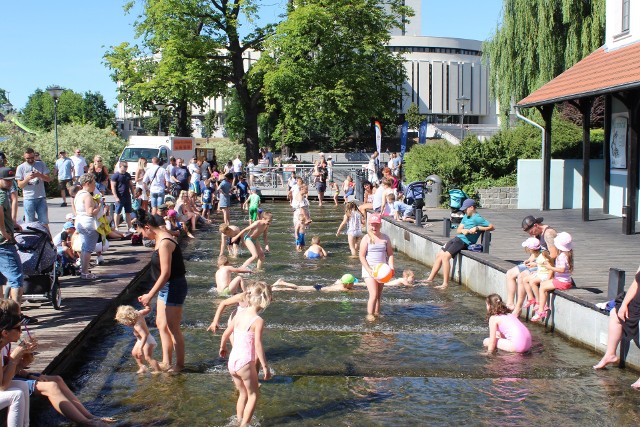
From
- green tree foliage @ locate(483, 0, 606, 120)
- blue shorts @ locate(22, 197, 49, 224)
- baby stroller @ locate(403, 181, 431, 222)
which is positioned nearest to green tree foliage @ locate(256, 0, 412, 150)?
green tree foliage @ locate(483, 0, 606, 120)

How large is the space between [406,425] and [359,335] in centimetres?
335

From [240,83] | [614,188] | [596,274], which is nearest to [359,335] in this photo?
[596,274]

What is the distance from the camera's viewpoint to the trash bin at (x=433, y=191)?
25625 mm

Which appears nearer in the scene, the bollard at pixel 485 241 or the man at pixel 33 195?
the bollard at pixel 485 241

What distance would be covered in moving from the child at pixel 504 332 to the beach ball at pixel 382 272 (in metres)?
1.82

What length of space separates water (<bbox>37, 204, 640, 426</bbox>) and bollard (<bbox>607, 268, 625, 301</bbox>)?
82 cm

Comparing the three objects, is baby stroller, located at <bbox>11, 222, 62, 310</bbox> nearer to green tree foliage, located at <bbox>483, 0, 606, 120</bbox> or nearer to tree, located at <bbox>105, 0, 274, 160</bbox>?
green tree foliage, located at <bbox>483, 0, 606, 120</bbox>

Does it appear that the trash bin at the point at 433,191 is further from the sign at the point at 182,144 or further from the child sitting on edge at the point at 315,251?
the sign at the point at 182,144

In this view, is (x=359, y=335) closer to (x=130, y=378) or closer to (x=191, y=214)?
(x=130, y=378)

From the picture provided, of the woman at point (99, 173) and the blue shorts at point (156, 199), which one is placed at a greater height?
→ the woman at point (99, 173)

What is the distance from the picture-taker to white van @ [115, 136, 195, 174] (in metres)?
34.3

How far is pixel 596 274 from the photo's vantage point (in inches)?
492

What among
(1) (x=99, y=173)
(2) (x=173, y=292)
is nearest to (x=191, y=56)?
(1) (x=99, y=173)

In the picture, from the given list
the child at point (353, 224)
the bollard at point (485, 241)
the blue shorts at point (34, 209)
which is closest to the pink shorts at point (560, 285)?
the bollard at point (485, 241)
